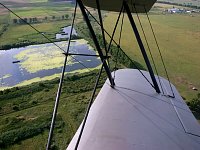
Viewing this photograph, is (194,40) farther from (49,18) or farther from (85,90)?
(49,18)

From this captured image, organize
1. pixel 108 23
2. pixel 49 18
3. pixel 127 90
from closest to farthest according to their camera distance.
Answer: pixel 127 90, pixel 108 23, pixel 49 18

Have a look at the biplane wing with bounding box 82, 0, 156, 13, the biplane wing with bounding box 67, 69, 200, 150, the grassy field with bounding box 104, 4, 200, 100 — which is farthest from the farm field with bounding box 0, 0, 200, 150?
the biplane wing with bounding box 67, 69, 200, 150

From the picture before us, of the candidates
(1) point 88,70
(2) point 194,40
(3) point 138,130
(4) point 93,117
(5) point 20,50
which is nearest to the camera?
(3) point 138,130

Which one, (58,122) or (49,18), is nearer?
(58,122)

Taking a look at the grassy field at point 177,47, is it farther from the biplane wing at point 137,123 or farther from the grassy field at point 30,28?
the biplane wing at point 137,123

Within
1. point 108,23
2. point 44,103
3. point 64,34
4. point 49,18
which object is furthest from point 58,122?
point 49,18

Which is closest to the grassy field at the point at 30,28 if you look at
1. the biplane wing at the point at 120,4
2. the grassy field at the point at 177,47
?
the grassy field at the point at 177,47

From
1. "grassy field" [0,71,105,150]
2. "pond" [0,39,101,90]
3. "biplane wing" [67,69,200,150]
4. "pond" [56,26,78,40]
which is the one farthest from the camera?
"pond" [56,26,78,40]

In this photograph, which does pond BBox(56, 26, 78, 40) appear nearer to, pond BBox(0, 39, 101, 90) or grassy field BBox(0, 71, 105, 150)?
pond BBox(0, 39, 101, 90)
